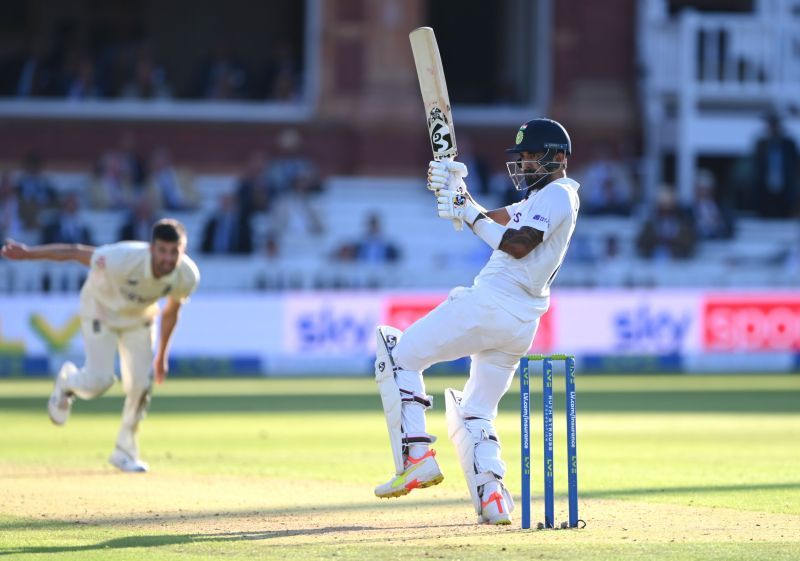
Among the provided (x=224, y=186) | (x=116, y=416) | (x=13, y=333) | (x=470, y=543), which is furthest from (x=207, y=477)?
(x=224, y=186)

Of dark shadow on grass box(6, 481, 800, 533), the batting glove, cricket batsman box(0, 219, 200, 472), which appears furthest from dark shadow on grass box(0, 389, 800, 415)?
the batting glove

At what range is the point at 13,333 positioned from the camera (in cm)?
1656

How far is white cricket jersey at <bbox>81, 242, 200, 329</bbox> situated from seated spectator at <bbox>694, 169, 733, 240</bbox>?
1221cm

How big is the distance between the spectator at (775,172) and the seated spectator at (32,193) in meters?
9.04

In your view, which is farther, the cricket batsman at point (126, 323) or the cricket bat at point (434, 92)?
the cricket batsman at point (126, 323)

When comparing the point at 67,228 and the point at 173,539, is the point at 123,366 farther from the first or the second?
the point at 67,228

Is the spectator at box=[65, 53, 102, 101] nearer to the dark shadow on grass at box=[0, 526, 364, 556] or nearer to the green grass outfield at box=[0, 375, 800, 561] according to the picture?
the green grass outfield at box=[0, 375, 800, 561]

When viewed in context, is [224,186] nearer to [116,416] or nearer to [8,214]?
[8,214]

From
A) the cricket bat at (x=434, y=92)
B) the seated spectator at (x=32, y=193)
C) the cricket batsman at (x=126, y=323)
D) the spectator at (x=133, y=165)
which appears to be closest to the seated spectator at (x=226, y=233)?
the spectator at (x=133, y=165)

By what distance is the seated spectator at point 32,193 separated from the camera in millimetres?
18656

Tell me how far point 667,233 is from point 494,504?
43.4 feet

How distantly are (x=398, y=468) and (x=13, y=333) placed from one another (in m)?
10.5

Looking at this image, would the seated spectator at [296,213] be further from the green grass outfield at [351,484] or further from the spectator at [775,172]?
the spectator at [775,172]

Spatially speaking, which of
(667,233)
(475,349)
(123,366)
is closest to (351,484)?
(123,366)
